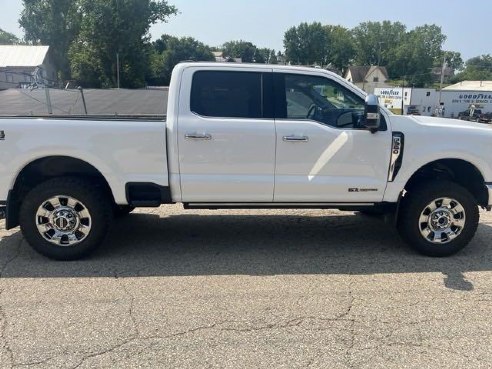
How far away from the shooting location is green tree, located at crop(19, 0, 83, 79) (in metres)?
65.6

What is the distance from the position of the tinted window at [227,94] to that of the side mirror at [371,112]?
105cm

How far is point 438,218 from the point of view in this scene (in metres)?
4.84

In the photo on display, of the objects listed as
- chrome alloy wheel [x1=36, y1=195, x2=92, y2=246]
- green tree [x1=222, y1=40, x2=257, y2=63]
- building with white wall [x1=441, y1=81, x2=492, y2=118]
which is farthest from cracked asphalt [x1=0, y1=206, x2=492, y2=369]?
green tree [x1=222, y1=40, x2=257, y2=63]

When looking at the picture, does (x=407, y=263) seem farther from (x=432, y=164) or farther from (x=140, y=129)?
(x=140, y=129)

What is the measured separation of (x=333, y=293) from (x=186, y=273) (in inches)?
56.1

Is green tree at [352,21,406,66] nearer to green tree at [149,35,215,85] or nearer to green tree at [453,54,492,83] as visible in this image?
green tree at [453,54,492,83]

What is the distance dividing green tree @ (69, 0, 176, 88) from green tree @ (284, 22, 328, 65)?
71585mm

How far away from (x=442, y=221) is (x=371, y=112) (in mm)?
1504

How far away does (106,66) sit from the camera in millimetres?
53844

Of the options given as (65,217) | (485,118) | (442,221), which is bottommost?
(485,118)

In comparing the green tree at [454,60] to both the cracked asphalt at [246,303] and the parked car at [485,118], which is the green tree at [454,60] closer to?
the parked car at [485,118]

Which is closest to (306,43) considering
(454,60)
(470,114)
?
(454,60)

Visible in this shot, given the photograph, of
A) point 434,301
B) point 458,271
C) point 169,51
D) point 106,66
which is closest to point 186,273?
point 434,301

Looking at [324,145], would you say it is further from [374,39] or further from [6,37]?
[374,39]
